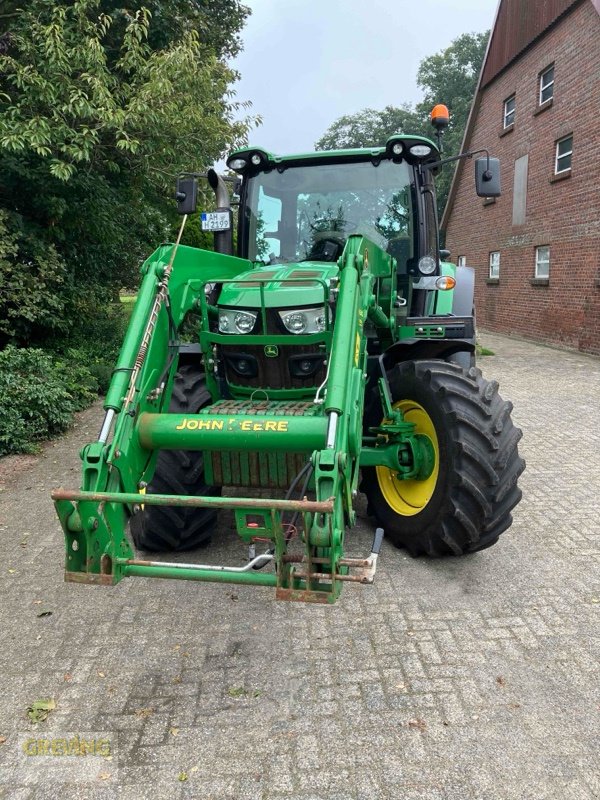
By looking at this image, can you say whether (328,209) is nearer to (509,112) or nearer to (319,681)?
(319,681)

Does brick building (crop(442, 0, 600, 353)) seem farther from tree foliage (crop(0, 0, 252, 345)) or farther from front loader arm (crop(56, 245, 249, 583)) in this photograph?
front loader arm (crop(56, 245, 249, 583))

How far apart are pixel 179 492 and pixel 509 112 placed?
56.5ft

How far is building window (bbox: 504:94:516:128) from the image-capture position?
16891 mm

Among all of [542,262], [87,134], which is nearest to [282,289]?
[87,134]

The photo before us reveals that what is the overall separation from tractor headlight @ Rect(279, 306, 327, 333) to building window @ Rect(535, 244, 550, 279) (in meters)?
12.5

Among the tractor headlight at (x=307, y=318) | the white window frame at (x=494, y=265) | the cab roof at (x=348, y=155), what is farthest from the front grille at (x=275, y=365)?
the white window frame at (x=494, y=265)

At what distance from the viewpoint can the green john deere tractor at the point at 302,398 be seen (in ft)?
8.55

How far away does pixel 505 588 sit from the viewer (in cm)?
357

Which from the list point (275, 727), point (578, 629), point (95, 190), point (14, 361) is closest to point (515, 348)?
point (95, 190)

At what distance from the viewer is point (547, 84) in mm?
14766

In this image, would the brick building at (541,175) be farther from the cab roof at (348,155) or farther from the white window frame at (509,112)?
the cab roof at (348,155)

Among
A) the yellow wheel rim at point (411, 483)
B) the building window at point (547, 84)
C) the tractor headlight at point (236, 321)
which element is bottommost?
the yellow wheel rim at point (411, 483)

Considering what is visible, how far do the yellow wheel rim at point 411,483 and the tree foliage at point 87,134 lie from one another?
4432 millimetres

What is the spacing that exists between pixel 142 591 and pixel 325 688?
4.35ft
